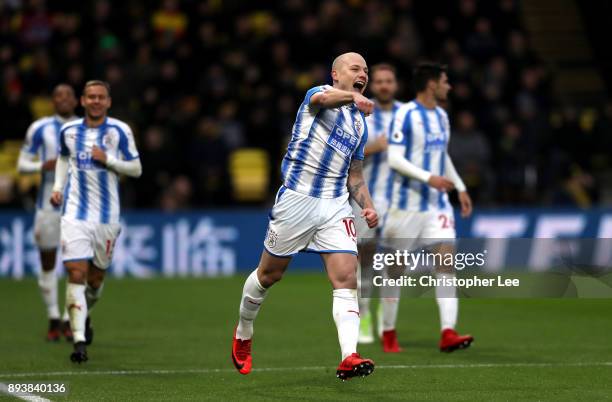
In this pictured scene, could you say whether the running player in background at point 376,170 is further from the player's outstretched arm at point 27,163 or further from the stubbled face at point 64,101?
the player's outstretched arm at point 27,163

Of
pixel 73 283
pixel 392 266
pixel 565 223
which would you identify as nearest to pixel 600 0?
pixel 565 223

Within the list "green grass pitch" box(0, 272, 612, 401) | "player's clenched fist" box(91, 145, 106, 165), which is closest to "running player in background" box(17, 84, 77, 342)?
"green grass pitch" box(0, 272, 612, 401)

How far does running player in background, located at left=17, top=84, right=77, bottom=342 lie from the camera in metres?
12.3

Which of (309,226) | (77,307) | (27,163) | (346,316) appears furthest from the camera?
(27,163)

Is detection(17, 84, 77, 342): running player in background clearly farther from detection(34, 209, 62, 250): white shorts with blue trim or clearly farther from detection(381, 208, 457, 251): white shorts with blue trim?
detection(381, 208, 457, 251): white shorts with blue trim

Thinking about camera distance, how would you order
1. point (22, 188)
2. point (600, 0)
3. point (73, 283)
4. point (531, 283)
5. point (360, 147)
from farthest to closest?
1. point (600, 0)
2. point (22, 188)
3. point (531, 283)
4. point (73, 283)
5. point (360, 147)

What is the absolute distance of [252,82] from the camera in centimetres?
2162

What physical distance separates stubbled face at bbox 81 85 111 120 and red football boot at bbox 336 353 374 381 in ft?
12.5

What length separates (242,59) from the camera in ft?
71.4

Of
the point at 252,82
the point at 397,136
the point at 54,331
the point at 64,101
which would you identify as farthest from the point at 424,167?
the point at 252,82

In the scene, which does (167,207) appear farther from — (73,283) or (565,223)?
(73,283)

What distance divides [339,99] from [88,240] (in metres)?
3.48

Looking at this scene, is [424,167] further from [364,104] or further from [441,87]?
[364,104]

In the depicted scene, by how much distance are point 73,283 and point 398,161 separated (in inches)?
116
